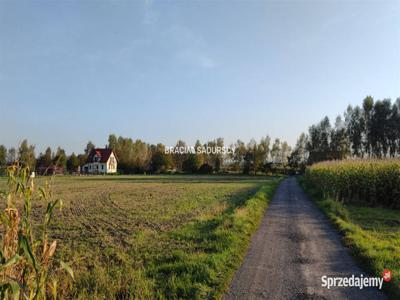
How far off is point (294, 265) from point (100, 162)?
3204 inches

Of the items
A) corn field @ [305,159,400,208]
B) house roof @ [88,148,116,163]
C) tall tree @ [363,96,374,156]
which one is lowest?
corn field @ [305,159,400,208]

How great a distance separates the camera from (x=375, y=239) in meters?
7.90

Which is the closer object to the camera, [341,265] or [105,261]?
[341,265]

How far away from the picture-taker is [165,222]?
1129 cm

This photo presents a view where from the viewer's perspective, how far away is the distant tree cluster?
57.9m

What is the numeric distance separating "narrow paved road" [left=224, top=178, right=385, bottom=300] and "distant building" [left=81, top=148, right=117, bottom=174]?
252ft

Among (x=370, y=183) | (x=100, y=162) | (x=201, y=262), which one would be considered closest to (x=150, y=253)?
(x=201, y=262)

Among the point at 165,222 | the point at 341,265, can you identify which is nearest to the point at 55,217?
the point at 165,222

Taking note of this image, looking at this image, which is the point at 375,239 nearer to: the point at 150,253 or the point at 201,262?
the point at 201,262

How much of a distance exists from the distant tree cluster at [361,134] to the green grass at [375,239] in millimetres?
45040

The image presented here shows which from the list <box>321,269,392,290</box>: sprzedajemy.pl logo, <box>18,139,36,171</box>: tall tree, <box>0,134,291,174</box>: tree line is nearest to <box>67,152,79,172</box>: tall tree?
<box>0,134,291,174</box>: tree line

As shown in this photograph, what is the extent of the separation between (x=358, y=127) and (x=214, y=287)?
225ft

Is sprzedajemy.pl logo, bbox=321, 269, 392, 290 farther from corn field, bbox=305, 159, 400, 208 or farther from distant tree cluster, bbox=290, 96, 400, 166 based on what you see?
distant tree cluster, bbox=290, 96, 400, 166

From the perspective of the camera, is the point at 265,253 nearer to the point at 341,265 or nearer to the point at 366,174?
the point at 341,265
